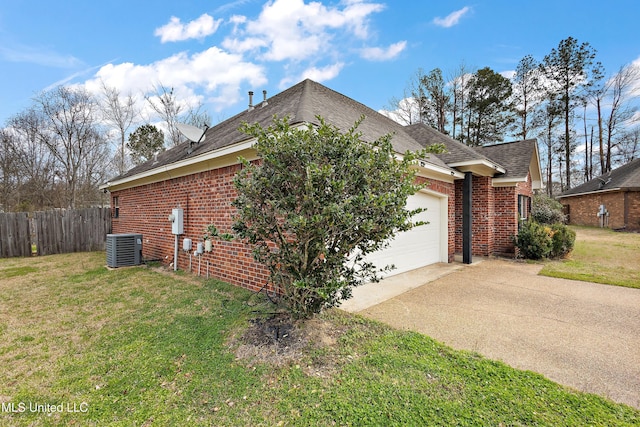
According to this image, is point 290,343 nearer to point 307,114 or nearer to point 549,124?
point 307,114

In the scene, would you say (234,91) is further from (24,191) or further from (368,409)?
(368,409)

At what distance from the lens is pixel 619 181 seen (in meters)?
18.3

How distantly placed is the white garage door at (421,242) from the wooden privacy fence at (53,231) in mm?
11385

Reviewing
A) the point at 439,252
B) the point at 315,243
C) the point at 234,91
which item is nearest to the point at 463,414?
the point at 315,243

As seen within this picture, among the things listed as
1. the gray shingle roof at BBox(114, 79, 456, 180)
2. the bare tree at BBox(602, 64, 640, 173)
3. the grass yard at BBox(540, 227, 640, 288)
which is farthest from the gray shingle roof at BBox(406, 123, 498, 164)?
the bare tree at BBox(602, 64, 640, 173)

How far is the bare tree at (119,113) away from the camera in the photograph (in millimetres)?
19109

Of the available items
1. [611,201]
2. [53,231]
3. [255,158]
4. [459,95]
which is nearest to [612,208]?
[611,201]

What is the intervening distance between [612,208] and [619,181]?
1749 millimetres

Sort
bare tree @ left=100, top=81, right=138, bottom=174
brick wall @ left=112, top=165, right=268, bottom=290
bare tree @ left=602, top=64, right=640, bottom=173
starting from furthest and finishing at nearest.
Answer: bare tree @ left=602, top=64, right=640, bottom=173 < bare tree @ left=100, top=81, right=138, bottom=174 < brick wall @ left=112, top=165, right=268, bottom=290

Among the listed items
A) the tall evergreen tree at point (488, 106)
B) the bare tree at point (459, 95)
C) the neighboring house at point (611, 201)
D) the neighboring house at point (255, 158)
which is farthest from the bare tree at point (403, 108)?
the neighboring house at point (611, 201)

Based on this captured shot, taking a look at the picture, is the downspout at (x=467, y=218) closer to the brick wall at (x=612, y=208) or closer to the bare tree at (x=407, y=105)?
the bare tree at (x=407, y=105)

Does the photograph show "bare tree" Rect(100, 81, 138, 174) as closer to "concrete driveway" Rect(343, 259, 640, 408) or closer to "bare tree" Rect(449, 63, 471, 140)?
"concrete driveway" Rect(343, 259, 640, 408)

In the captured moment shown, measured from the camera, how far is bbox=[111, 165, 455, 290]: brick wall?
547 centimetres

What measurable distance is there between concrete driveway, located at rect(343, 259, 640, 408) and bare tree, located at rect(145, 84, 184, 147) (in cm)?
2025
